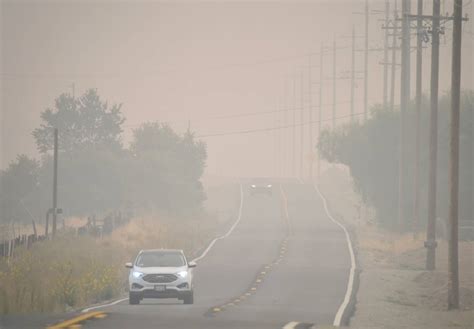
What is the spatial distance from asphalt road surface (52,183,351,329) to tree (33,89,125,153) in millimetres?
30713

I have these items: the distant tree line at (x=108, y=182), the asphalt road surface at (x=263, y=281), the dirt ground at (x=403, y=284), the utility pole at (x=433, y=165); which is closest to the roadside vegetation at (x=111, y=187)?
the distant tree line at (x=108, y=182)

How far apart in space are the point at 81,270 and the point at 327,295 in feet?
35.4

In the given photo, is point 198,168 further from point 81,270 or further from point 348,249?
point 81,270

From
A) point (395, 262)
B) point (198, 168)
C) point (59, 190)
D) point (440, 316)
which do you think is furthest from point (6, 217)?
point (440, 316)

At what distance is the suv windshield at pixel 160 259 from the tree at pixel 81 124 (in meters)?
95.3

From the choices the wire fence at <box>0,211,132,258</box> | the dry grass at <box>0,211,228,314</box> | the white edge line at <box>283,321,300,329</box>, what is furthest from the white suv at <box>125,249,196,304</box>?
the wire fence at <box>0,211,132,258</box>

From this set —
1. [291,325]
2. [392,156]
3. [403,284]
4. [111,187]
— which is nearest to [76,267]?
[403,284]

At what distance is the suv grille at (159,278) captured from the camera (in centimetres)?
4516

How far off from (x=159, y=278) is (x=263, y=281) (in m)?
12.8

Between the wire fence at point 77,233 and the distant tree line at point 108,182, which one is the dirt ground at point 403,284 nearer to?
the wire fence at point 77,233

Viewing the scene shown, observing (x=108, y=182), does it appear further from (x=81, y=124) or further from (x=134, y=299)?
(x=134, y=299)

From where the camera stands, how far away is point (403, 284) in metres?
56.8

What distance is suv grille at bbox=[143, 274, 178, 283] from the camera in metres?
45.2

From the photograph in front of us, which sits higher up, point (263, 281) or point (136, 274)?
point (136, 274)
